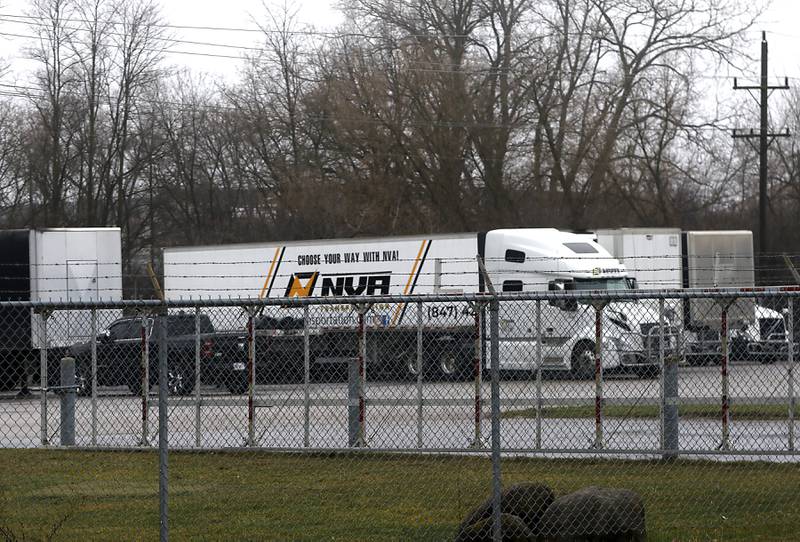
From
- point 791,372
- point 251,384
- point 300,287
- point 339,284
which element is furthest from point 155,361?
point 300,287

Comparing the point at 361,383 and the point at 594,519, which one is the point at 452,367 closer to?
the point at 361,383

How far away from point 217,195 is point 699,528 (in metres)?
46.1

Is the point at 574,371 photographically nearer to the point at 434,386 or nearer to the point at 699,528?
the point at 434,386

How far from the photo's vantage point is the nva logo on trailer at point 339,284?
1137 inches

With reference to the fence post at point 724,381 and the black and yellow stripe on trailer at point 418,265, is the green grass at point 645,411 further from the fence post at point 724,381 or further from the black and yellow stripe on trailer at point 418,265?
the black and yellow stripe on trailer at point 418,265

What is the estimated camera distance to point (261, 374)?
1242 cm

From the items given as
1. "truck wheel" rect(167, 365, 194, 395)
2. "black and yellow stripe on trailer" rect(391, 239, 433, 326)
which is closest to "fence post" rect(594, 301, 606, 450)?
"truck wheel" rect(167, 365, 194, 395)

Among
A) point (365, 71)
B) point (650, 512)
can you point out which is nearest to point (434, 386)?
point (650, 512)

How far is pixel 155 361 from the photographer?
1541 cm

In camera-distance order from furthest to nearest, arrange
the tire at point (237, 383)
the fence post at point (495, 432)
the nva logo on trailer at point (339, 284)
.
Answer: the nva logo on trailer at point (339, 284) → the tire at point (237, 383) → the fence post at point (495, 432)

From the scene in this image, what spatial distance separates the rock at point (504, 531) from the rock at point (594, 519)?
0.21 meters

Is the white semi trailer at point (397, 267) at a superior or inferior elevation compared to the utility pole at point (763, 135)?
inferior

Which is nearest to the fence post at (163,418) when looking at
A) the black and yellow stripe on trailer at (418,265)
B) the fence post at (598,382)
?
the fence post at (598,382)

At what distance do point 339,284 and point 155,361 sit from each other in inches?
554
